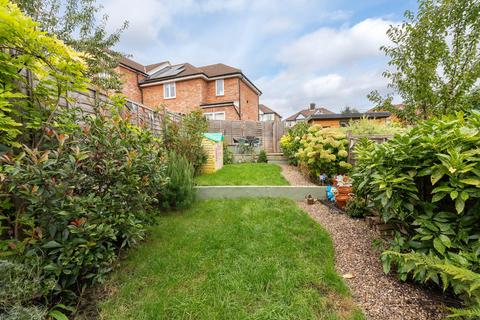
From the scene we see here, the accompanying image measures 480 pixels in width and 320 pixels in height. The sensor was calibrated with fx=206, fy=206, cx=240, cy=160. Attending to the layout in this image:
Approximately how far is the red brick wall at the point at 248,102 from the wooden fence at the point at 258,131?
4.77 metres

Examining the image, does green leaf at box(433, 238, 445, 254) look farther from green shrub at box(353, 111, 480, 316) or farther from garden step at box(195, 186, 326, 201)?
garden step at box(195, 186, 326, 201)

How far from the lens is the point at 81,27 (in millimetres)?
7785

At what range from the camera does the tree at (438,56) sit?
392 cm

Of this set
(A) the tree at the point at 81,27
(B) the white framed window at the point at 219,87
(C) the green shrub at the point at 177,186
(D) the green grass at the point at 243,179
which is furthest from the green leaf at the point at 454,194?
(B) the white framed window at the point at 219,87

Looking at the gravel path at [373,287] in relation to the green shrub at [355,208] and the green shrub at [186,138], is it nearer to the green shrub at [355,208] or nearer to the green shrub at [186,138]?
the green shrub at [355,208]

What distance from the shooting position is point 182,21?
6.98m

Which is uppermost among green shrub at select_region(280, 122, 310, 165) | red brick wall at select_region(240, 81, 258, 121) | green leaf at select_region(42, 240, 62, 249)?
red brick wall at select_region(240, 81, 258, 121)

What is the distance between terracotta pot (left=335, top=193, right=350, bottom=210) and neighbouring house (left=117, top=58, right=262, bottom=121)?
1297 cm

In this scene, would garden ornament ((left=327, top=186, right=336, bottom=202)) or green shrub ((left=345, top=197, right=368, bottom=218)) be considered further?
garden ornament ((left=327, top=186, right=336, bottom=202))

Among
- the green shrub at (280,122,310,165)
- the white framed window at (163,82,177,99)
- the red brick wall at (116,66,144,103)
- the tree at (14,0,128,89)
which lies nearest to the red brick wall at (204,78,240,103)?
the white framed window at (163,82,177,99)

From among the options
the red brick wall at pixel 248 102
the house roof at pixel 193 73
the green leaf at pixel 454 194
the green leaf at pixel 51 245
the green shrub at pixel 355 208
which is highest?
the house roof at pixel 193 73

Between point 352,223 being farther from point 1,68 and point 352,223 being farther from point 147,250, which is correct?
point 1,68

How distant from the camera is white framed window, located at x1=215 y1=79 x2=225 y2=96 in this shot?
16.8m

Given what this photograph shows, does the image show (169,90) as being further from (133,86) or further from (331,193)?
(331,193)
